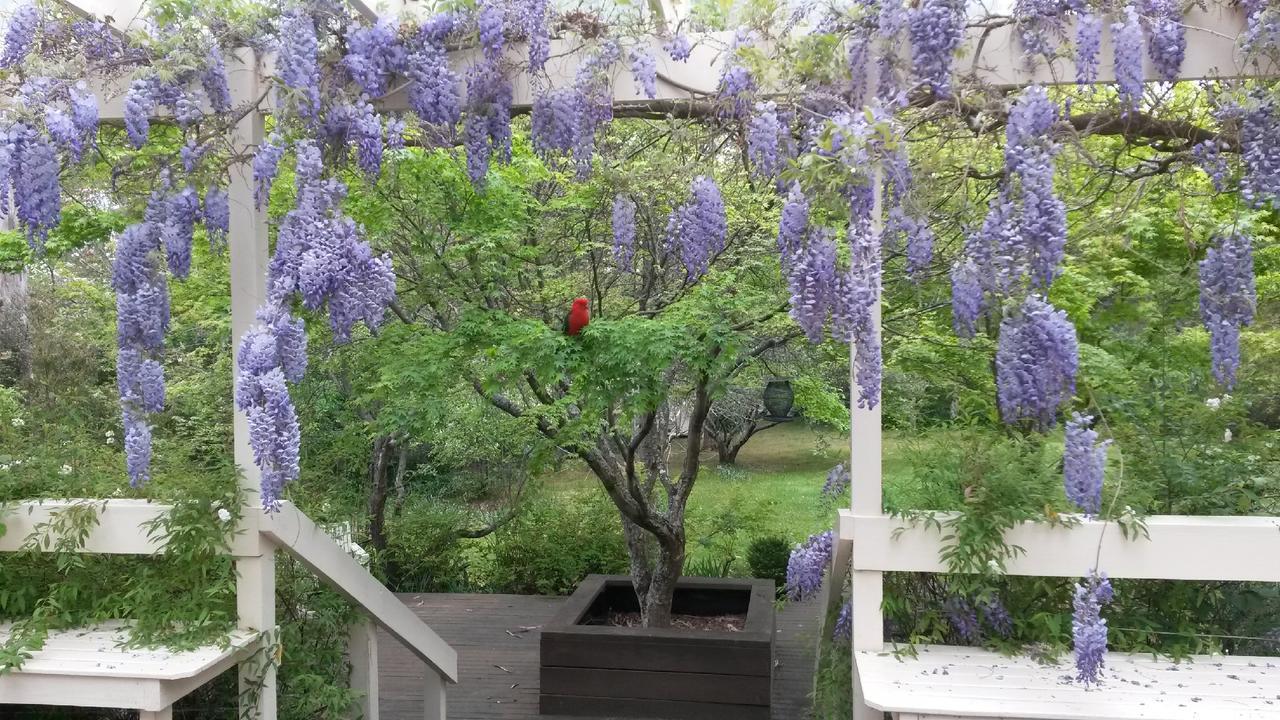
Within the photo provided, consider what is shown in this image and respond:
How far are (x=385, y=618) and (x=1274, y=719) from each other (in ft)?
7.97

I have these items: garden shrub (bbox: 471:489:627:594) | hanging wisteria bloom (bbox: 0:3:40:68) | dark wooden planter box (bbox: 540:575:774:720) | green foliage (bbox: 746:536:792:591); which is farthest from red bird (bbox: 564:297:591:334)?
green foliage (bbox: 746:536:792:591)

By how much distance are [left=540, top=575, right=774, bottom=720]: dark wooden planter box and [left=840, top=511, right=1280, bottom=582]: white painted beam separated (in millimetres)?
2261

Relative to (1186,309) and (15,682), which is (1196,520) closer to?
(1186,309)

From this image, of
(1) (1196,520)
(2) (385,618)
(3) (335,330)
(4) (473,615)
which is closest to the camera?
(1) (1196,520)

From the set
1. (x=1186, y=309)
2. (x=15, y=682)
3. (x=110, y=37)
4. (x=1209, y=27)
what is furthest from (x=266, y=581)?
(x=1186, y=309)

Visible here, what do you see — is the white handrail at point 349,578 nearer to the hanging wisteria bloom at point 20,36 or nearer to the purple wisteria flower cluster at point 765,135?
the hanging wisteria bloom at point 20,36

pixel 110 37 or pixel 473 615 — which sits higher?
pixel 110 37

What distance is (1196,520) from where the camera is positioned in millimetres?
2322

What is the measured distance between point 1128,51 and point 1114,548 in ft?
3.84

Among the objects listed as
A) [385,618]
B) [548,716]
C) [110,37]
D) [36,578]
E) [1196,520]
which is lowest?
[548,716]

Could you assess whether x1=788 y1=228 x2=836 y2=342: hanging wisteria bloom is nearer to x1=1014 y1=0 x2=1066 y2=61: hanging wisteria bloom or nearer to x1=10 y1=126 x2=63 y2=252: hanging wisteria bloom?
x1=1014 y1=0 x2=1066 y2=61: hanging wisteria bloom

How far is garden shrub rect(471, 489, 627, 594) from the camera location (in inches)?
279

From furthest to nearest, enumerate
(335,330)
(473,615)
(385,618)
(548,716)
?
1. (473,615)
2. (548,716)
3. (385,618)
4. (335,330)

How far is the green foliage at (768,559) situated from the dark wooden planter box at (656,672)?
218 cm
